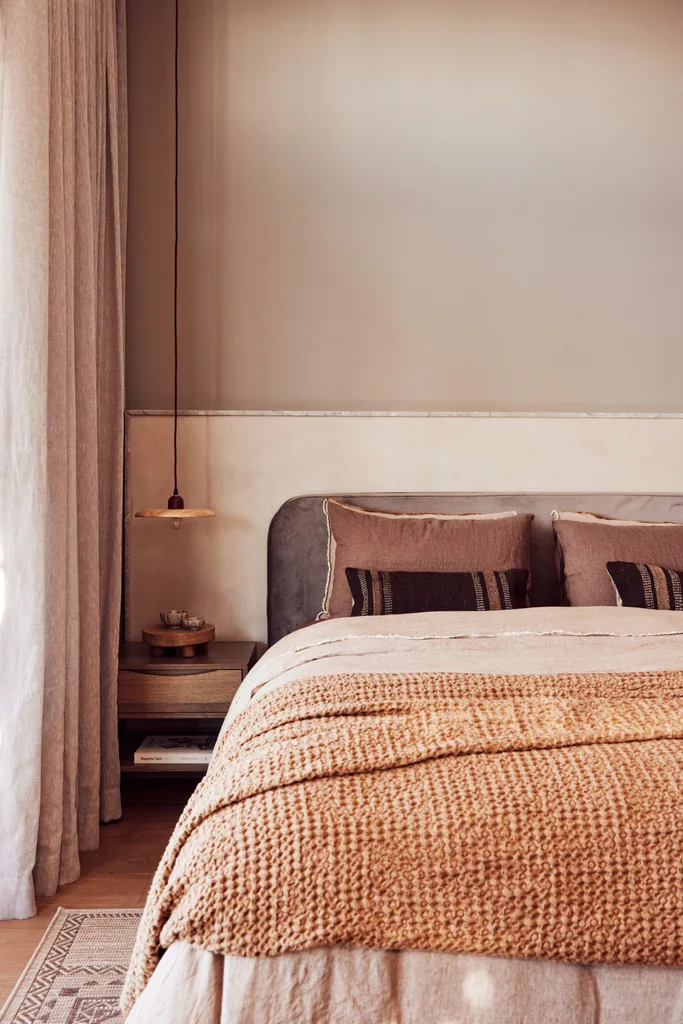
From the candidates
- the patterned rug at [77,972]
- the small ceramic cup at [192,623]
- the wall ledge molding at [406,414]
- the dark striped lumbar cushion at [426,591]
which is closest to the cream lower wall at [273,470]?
the wall ledge molding at [406,414]

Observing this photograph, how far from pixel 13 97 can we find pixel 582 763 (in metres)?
2.03

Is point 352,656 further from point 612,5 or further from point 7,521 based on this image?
point 612,5

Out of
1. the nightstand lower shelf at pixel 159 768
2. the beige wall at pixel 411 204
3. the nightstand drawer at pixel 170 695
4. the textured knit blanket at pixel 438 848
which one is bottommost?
the nightstand lower shelf at pixel 159 768

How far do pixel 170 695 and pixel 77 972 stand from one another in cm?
92

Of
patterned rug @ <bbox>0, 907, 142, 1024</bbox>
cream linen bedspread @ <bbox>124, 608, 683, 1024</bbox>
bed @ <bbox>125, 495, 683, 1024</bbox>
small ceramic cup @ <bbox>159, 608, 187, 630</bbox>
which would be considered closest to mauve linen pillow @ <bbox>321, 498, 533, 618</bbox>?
small ceramic cup @ <bbox>159, 608, 187, 630</bbox>

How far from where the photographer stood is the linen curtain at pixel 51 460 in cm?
204

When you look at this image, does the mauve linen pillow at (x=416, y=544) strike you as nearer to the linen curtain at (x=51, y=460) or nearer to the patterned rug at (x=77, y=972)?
the linen curtain at (x=51, y=460)

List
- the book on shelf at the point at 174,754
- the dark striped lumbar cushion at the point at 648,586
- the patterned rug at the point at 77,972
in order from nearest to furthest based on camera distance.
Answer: the patterned rug at the point at 77,972 → the dark striped lumbar cushion at the point at 648,586 → the book on shelf at the point at 174,754

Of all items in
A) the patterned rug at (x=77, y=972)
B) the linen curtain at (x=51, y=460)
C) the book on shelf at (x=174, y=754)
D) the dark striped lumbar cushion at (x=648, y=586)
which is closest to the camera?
the patterned rug at (x=77, y=972)

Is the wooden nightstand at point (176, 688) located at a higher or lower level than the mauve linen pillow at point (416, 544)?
lower

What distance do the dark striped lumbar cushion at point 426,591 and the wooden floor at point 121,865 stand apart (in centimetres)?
95

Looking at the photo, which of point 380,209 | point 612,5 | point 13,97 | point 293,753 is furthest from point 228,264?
Answer: point 293,753

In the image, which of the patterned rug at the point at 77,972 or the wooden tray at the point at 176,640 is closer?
the patterned rug at the point at 77,972

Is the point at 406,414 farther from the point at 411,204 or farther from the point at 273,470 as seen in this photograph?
the point at 411,204
